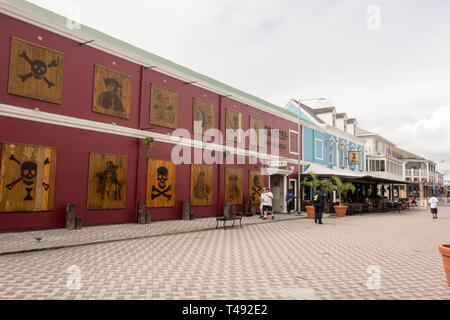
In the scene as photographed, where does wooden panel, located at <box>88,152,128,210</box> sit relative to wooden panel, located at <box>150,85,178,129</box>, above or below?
below

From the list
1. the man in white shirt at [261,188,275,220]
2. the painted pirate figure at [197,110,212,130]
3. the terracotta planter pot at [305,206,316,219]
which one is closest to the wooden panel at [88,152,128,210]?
the painted pirate figure at [197,110,212,130]

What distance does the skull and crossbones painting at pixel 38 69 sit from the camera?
10.9 meters

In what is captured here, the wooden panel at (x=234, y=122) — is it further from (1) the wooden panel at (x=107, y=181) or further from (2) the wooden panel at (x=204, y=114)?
(1) the wooden panel at (x=107, y=181)

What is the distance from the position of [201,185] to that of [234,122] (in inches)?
183

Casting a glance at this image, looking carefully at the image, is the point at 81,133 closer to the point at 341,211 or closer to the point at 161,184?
the point at 161,184

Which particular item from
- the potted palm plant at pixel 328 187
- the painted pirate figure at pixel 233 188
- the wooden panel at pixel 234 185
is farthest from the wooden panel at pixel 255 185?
the potted palm plant at pixel 328 187

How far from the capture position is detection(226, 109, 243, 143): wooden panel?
19.3 meters

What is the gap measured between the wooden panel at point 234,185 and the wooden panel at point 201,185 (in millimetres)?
1340

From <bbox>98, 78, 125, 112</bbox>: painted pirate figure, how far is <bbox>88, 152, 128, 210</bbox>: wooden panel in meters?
1.90

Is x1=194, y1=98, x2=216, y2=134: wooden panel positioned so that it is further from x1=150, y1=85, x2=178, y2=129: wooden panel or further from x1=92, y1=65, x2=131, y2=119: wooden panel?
x1=92, y1=65, x2=131, y2=119: wooden panel

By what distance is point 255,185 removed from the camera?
69.1ft

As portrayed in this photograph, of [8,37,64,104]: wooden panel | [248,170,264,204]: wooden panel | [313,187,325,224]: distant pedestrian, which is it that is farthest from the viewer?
[248,170,264,204]: wooden panel

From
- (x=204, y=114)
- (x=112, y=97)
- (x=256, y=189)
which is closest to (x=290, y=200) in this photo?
(x=256, y=189)
